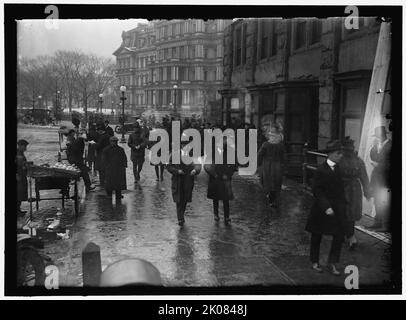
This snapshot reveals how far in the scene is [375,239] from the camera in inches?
318

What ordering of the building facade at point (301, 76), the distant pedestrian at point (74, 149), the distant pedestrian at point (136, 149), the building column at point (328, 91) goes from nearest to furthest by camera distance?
the building facade at point (301, 76)
the building column at point (328, 91)
the distant pedestrian at point (74, 149)
the distant pedestrian at point (136, 149)

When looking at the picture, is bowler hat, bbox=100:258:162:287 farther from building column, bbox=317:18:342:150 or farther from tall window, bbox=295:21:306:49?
tall window, bbox=295:21:306:49

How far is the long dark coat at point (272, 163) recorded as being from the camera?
10.7 metres

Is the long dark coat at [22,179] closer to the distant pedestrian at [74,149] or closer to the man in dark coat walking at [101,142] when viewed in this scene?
the distant pedestrian at [74,149]

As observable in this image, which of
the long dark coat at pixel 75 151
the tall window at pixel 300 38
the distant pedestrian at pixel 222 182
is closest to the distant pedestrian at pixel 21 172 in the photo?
the long dark coat at pixel 75 151

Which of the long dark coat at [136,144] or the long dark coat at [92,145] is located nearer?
the long dark coat at [136,144]

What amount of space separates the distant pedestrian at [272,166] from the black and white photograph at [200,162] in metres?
0.03

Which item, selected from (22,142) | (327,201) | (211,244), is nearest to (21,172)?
(22,142)

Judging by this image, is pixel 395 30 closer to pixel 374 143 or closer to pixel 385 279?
pixel 374 143

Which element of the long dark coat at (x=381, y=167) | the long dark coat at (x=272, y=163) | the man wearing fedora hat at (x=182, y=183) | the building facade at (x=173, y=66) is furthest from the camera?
the long dark coat at (x=272, y=163)

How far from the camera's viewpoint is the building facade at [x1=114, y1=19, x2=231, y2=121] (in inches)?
316

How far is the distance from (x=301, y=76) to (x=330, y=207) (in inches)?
302
